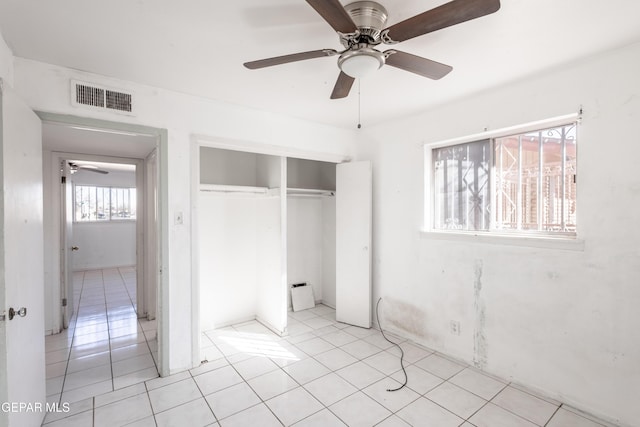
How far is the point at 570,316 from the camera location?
2.15m

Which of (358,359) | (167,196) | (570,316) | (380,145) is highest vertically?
(380,145)

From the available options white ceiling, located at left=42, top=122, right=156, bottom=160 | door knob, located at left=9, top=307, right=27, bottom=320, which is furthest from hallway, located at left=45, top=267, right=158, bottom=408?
white ceiling, located at left=42, top=122, right=156, bottom=160

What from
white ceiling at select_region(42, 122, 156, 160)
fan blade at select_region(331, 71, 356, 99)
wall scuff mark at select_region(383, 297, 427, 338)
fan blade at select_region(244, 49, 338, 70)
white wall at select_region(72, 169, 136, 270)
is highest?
fan blade at select_region(331, 71, 356, 99)

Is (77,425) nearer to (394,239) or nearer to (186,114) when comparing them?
(186,114)

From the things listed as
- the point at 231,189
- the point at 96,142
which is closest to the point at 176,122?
the point at 231,189

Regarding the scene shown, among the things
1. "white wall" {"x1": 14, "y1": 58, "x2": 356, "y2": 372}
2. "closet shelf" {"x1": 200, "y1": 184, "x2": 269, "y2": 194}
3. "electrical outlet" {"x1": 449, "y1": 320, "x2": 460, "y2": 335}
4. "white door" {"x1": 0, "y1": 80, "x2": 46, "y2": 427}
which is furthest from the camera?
"closet shelf" {"x1": 200, "y1": 184, "x2": 269, "y2": 194}

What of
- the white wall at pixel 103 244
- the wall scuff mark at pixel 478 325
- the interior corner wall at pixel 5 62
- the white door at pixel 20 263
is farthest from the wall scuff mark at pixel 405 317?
the white wall at pixel 103 244

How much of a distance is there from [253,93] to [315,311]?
2.96 m

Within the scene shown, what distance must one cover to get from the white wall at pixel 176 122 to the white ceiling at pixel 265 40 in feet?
0.33

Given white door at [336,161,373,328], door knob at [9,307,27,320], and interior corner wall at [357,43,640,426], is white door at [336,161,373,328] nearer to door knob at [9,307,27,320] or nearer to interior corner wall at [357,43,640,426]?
interior corner wall at [357,43,640,426]

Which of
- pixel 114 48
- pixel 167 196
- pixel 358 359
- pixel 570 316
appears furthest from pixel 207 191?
pixel 570 316

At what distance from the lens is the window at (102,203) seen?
23.0ft

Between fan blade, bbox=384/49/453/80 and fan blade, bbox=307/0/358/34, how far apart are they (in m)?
0.31

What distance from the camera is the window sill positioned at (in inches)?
85.0
